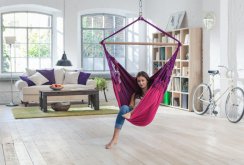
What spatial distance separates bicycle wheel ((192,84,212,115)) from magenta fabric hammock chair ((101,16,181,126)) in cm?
312

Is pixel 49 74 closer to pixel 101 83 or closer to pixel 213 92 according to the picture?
pixel 101 83

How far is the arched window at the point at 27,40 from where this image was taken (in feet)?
37.2

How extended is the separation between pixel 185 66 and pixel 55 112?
3.09m

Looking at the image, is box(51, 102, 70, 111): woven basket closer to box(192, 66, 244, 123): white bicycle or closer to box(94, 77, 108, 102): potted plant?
box(94, 77, 108, 102): potted plant

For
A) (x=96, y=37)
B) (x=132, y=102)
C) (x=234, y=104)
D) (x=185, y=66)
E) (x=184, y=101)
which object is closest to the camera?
(x=132, y=102)

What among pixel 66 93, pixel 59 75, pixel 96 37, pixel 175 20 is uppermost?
pixel 175 20

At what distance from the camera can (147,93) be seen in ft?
17.6

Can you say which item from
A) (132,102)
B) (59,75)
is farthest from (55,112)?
(132,102)

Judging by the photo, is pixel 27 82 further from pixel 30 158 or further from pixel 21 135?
pixel 30 158

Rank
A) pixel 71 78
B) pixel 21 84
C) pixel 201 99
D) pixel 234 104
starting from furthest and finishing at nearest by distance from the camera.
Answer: pixel 71 78 → pixel 21 84 → pixel 201 99 → pixel 234 104

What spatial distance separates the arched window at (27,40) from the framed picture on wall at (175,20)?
136 inches

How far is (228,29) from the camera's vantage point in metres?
8.20

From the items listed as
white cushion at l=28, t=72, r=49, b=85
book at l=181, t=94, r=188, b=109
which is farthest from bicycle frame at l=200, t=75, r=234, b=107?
white cushion at l=28, t=72, r=49, b=85

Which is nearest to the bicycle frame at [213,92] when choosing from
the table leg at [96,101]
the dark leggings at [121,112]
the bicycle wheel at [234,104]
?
the bicycle wheel at [234,104]
